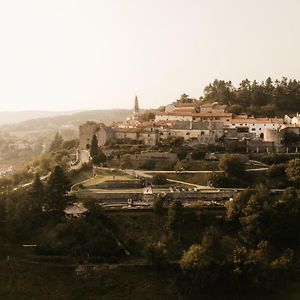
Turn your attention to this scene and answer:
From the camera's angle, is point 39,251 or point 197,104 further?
point 197,104

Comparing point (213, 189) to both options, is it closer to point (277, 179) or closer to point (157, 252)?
point (277, 179)

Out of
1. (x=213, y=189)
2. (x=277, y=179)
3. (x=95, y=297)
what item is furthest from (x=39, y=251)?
(x=277, y=179)

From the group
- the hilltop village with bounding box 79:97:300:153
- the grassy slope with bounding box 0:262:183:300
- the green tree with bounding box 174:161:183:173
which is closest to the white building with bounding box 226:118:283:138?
the hilltop village with bounding box 79:97:300:153

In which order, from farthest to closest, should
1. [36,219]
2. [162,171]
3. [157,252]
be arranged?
[162,171] < [36,219] < [157,252]

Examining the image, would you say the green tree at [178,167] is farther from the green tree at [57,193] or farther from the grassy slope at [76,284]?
the grassy slope at [76,284]

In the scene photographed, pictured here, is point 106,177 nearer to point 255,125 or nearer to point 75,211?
point 75,211

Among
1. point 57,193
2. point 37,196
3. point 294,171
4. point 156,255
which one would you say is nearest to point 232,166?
point 294,171

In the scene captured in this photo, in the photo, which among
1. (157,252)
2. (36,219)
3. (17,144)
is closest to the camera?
(157,252)
